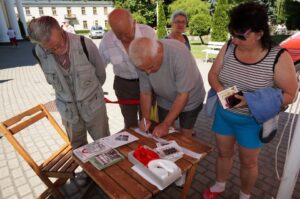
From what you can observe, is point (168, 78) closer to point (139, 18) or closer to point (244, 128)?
point (244, 128)

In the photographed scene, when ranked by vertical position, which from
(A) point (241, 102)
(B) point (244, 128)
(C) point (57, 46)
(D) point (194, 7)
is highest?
(C) point (57, 46)

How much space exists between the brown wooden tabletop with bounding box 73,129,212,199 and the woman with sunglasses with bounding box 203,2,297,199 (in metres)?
0.33

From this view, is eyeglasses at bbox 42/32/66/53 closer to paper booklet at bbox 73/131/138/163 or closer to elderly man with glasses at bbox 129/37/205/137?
elderly man with glasses at bbox 129/37/205/137

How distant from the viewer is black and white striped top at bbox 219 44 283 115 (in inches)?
71.8

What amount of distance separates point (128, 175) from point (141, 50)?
99 centimetres

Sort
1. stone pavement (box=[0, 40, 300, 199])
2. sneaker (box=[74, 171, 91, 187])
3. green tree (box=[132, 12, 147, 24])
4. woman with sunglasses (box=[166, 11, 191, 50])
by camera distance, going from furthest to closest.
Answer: green tree (box=[132, 12, 147, 24])
woman with sunglasses (box=[166, 11, 191, 50])
sneaker (box=[74, 171, 91, 187])
stone pavement (box=[0, 40, 300, 199])

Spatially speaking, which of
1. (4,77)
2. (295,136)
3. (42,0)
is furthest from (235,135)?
(42,0)

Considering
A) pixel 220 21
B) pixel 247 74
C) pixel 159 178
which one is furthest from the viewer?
pixel 220 21

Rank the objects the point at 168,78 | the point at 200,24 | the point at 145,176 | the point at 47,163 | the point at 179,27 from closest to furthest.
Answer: the point at 145,176 < the point at 168,78 < the point at 47,163 < the point at 179,27 < the point at 200,24

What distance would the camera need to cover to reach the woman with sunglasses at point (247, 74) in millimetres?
1777

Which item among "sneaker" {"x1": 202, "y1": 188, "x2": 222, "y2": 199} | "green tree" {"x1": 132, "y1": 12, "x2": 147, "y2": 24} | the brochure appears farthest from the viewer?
"green tree" {"x1": 132, "y1": 12, "x2": 147, "y2": 24}

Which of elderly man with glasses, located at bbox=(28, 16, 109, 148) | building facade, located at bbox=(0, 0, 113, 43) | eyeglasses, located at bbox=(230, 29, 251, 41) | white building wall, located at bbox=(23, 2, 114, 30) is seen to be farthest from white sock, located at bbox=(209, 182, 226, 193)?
white building wall, located at bbox=(23, 2, 114, 30)

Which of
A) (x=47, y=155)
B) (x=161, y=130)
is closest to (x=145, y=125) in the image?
(x=161, y=130)

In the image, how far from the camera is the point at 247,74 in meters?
1.94
